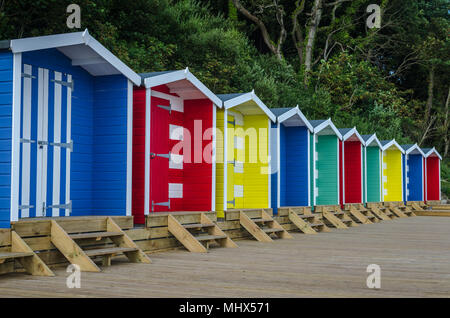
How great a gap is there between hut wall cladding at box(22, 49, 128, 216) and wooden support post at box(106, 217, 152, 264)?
76cm

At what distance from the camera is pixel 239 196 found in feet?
35.9

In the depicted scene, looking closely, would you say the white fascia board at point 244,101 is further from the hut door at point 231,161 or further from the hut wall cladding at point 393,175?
the hut wall cladding at point 393,175

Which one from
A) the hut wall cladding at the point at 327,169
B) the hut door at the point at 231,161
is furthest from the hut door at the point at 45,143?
the hut wall cladding at the point at 327,169

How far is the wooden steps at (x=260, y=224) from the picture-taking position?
356 inches

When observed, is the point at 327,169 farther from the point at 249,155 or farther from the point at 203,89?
the point at 203,89

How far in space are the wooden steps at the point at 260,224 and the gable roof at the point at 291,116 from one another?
2.23 m

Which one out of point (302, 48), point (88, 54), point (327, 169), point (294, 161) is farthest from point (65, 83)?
point (302, 48)

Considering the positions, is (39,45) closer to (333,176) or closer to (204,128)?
(204,128)

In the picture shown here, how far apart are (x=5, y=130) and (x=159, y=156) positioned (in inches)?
120

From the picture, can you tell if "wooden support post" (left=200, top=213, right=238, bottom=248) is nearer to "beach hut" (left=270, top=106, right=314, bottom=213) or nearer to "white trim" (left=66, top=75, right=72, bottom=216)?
"white trim" (left=66, top=75, right=72, bottom=216)

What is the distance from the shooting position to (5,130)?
5594mm

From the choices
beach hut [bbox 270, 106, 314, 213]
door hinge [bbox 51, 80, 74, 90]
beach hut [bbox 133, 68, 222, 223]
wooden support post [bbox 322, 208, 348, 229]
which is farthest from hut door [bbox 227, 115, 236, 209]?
door hinge [bbox 51, 80, 74, 90]
